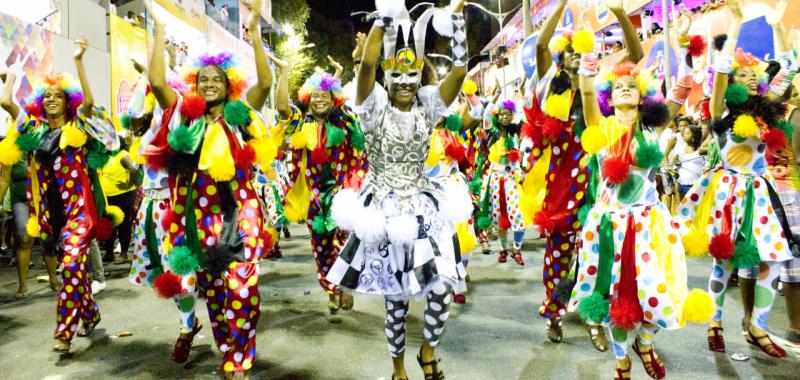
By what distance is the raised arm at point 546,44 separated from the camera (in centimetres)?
393

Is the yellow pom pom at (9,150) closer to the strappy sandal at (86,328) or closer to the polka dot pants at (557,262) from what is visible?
the strappy sandal at (86,328)

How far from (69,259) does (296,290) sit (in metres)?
2.73

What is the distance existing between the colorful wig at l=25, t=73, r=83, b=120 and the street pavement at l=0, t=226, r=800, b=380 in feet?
6.45

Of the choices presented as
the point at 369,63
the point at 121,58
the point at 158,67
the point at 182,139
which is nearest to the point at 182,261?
the point at 182,139

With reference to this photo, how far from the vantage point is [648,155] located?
3.37m

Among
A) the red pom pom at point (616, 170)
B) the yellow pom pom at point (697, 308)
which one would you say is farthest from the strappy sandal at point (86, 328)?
the yellow pom pom at point (697, 308)

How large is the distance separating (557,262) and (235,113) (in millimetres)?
2600

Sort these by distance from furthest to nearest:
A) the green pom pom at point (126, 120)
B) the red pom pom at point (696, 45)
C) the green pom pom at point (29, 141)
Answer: the green pom pom at point (126, 120) → the green pom pom at point (29, 141) → the red pom pom at point (696, 45)

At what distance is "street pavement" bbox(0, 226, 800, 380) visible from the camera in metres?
4.00

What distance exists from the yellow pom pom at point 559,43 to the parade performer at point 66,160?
3772 millimetres

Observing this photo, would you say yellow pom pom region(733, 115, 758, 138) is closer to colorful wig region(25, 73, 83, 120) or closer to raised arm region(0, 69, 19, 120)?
colorful wig region(25, 73, 83, 120)

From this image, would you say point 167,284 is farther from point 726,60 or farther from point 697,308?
point 726,60

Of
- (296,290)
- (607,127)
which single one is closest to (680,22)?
(607,127)

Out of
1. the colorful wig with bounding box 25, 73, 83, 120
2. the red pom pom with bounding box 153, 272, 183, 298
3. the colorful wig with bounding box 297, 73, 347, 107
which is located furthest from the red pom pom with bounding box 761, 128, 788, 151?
the colorful wig with bounding box 25, 73, 83, 120
